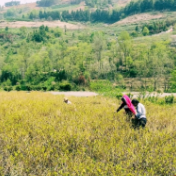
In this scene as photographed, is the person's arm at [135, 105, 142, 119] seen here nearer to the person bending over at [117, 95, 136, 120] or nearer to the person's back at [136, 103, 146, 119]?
the person's back at [136, 103, 146, 119]

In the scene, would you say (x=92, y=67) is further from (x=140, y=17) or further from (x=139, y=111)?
(x=140, y=17)

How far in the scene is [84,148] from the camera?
5301mm

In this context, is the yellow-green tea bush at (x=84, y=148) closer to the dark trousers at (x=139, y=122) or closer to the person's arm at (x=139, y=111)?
the dark trousers at (x=139, y=122)

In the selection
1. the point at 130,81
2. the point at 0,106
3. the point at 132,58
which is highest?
the point at 0,106

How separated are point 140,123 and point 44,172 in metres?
3.46

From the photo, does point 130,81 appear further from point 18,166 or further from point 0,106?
point 18,166

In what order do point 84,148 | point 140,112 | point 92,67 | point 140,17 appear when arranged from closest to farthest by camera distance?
point 84,148 → point 140,112 → point 92,67 → point 140,17

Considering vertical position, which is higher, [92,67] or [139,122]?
[139,122]

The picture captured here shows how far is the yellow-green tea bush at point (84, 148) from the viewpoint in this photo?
468cm

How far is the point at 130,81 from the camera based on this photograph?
1711 inches

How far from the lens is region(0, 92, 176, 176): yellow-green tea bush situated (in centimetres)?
468

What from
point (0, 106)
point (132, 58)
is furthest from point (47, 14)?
point (0, 106)

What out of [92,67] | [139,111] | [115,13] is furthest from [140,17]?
[139,111]

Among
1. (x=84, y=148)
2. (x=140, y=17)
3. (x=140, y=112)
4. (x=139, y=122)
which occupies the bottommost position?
(x=139, y=122)
